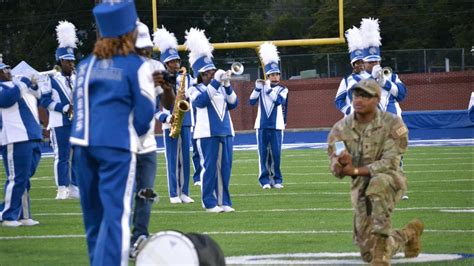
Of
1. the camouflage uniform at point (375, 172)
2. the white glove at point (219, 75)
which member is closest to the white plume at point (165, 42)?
the white glove at point (219, 75)

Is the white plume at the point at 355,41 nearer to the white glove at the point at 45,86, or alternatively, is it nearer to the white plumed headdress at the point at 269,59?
the white plumed headdress at the point at 269,59

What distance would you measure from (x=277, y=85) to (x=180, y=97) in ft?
14.4

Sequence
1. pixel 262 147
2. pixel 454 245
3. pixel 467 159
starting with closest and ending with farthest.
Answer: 1. pixel 454 245
2. pixel 262 147
3. pixel 467 159

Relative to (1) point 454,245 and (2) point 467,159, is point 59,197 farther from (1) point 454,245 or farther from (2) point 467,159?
(2) point 467,159

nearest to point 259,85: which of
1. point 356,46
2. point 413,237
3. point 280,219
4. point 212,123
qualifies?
point 356,46

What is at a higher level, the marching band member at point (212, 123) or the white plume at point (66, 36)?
the white plume at point (66, 36)

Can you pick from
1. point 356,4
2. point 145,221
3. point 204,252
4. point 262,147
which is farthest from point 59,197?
point 356,4

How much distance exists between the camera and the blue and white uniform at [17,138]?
12.5 metres

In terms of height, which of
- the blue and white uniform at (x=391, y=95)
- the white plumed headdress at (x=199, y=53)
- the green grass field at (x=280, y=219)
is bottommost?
the green grass field at (x=280, y=219)

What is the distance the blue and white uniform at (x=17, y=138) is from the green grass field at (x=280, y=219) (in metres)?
0.33

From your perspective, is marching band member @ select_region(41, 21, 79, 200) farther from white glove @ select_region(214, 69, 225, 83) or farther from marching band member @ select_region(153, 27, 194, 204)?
white glove @ select_region(214, 69, 225, 83)

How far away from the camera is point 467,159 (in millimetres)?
22641

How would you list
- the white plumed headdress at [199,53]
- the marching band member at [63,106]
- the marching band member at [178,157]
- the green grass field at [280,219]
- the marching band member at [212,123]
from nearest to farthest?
1. the green grass field at [280,219]
2. the marching band member at [212,123]
3. the white plumed headdress at [199,53]
4. the marching band member at [178,157]
5. the marching band member at [63,106]

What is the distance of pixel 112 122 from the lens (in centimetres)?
770
